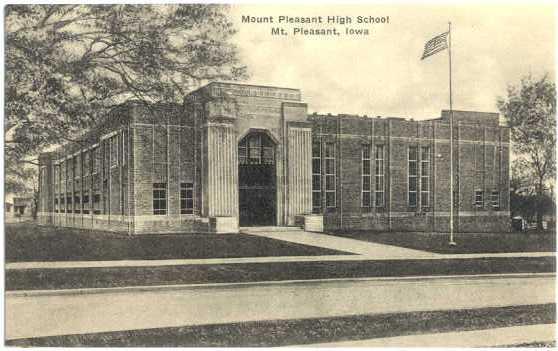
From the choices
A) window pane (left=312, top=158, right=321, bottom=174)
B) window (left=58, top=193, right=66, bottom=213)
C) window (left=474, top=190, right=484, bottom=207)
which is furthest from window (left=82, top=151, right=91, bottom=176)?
window (left=474, top=190, right=484, bottom=207)

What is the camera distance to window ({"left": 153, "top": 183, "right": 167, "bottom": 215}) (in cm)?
2791

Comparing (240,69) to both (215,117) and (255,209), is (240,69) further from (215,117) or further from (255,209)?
(255,209)

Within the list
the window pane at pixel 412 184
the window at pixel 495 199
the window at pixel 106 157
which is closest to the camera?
the window at pixel 106 157

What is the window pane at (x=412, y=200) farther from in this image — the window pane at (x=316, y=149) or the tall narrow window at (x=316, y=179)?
the window pane at (x=316, y=149)

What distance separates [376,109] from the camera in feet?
81.1

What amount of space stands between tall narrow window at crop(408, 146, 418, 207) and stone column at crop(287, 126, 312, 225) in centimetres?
818

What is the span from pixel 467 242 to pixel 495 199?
1443 centimetres

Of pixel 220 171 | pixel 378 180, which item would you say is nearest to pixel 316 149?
pixel 378 180

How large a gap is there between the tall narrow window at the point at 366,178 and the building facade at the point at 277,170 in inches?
2.3

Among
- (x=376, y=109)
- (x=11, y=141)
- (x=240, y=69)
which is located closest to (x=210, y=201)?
(x=376, y=109)

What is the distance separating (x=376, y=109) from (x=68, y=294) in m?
16.4

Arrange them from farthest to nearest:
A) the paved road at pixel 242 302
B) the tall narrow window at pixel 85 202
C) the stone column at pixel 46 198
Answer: the stone column at pixel 46 198 → the tall narrow window at pixel 85 202 → the paved road at pixel 242 302

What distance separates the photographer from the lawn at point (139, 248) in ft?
56.0

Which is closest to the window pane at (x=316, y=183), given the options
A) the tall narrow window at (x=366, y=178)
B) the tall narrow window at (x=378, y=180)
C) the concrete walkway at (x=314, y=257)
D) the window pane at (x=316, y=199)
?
the window pane at (x=316, y=199)
